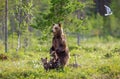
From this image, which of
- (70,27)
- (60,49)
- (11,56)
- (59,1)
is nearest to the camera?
(60,49)

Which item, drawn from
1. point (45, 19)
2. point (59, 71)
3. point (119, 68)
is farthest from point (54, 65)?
point (45, 19)

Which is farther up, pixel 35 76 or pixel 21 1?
pixel 21 1

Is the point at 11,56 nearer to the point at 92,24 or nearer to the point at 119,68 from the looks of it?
the point at 119,68

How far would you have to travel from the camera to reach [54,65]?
1833 centimetres

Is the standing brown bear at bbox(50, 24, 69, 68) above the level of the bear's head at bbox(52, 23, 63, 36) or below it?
below

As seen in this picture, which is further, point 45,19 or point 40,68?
point 45,19

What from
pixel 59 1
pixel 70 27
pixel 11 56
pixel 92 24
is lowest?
pixel 92 24

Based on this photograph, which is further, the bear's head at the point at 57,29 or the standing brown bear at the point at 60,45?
the standing brown bear at the point at 60,45

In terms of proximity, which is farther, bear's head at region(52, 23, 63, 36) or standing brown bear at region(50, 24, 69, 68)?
standing brown bear at region(50, 24, 69, 68)

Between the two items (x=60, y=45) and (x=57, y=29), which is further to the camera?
(x=60, y=45)

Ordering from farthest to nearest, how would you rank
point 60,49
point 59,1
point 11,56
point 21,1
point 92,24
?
point 92,24 → point 21,1 → point 11,56 → point 59,1 → point 60,49

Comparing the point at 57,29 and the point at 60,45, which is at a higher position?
the point at 57,29

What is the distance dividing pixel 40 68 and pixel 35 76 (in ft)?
6.56

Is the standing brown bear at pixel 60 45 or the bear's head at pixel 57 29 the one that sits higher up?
the bear's head at pixel 57 29
